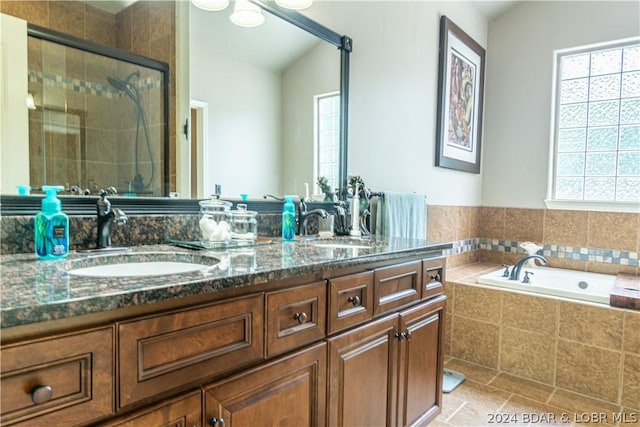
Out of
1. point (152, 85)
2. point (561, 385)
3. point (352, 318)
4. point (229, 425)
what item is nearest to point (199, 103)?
point (152, 85)

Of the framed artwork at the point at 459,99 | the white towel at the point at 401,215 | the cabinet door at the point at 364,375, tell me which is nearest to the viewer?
the cabinet door at the point at 364,375

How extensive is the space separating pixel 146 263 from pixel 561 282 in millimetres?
3121

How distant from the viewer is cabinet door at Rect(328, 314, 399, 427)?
121cm

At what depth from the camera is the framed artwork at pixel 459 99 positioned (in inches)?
114

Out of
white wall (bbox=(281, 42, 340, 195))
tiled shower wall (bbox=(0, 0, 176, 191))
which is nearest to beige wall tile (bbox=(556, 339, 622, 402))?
white wall (bbox=(281, 42, 340, 195))

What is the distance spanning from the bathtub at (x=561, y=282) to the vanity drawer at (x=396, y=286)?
52.8 inches

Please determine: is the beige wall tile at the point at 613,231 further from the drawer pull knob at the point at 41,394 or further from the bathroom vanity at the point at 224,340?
the drawer pull knob at the point at 41,394

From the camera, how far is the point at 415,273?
5.15 feet

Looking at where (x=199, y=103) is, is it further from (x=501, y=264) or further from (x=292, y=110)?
(x=501, y=264)

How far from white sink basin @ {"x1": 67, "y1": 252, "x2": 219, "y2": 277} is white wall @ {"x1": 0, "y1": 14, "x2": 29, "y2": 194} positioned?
1.09ft

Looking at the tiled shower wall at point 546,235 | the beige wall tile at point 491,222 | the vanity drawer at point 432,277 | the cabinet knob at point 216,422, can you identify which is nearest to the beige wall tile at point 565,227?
the tiled shower wall at point 546,235

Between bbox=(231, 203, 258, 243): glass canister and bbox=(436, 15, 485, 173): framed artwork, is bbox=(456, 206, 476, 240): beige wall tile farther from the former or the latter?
bbox=(231, 203, 258, 243): glass canister

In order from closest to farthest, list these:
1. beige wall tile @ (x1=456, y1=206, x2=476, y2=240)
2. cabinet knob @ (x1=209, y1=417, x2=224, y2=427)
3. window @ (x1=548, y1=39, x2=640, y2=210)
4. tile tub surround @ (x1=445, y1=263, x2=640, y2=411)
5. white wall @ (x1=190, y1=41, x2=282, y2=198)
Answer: cabinet knob @ (x1=209, y1=417, x2=224, y2=427) < white wall @ (x1=190, y1=41, x2=282, y2=198) < tile tub surround @ (x1=445, y1=263, x2=640, y2=411) < window @ (x1=548, y1=39, x2=640, y2=210) < beige wall tile @ (x1=456, y1=206, x2=476, y2=240)

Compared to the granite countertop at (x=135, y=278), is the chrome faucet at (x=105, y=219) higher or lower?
higher
